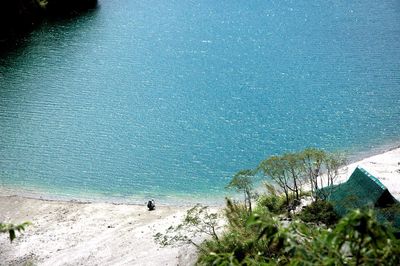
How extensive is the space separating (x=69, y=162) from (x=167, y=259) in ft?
51.6

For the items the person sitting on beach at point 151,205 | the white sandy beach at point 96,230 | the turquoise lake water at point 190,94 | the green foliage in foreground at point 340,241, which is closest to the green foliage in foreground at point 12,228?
the green foliage in foreground at point 340,241

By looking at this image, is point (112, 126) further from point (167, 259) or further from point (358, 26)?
point (358, 26)

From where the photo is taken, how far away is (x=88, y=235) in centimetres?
3359

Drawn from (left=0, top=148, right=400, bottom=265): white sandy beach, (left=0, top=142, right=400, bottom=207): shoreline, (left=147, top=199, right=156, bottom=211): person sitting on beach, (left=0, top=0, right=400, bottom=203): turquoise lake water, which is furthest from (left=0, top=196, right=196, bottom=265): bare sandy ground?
(left=0, top=0, right=400, bottom=203): turquoise lake water

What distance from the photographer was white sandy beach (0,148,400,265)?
1216 inches

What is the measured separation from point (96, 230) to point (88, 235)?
0.67m

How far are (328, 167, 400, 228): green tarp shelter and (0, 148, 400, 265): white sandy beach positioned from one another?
160 inches

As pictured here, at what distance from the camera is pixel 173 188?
38.9m

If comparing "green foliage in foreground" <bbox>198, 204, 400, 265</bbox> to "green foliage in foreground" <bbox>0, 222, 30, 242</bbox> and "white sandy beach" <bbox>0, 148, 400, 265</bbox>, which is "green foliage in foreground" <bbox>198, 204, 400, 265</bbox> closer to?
"green foliage in foreground" <bbox>0, 222, 30, 242</bbox>

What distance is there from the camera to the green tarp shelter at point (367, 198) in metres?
27.2

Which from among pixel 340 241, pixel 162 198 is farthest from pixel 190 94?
pixel 340 241

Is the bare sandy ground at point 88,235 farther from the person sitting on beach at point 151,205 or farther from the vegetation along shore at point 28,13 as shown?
the vegetation along shore at point 28,13

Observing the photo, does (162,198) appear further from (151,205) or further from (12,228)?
(12,228)

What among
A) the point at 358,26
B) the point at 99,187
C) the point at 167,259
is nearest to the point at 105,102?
the point at 99,187
